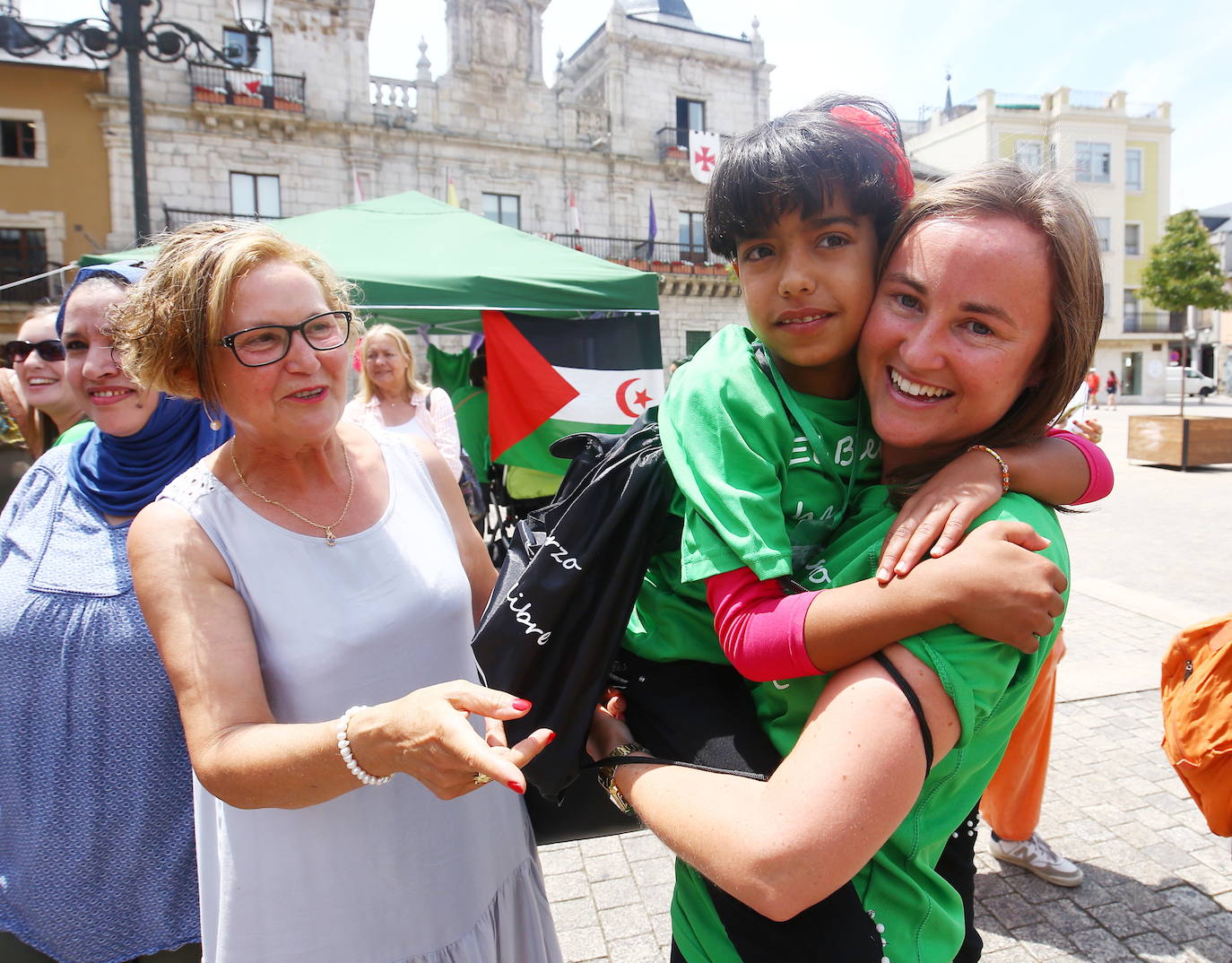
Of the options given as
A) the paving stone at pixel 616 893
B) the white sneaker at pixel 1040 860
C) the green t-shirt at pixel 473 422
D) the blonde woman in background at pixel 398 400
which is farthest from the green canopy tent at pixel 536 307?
the white sneaker at pixel 1040 860

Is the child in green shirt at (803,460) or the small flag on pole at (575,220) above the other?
the small flag on pole at (575,220)

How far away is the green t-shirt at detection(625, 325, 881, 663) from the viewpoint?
1.13m

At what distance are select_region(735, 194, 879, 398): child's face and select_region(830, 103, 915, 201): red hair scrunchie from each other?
0.27 feet

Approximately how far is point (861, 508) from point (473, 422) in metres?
6.29

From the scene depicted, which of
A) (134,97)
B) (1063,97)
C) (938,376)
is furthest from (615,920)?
(1063,97)

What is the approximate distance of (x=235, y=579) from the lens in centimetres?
148

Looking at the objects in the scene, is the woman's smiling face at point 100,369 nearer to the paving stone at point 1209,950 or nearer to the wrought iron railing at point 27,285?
the paving stone at point 1209,950

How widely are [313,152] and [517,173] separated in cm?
599

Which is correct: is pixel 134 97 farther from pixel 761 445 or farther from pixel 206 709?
pixel 761 445

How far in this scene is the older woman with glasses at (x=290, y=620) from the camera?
142 centimetres

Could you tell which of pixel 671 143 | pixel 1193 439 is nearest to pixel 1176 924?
pixel 1193 439

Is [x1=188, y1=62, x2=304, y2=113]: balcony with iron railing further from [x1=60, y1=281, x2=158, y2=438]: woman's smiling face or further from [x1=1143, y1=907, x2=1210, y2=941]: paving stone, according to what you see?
[x1=1143, y1=907, x2=1210, y2=941]: paving stone

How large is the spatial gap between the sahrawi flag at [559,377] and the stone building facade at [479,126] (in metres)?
17.9

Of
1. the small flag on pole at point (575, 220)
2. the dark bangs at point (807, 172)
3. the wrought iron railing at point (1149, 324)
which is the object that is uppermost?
the small flag on pole at point (575, 220)
